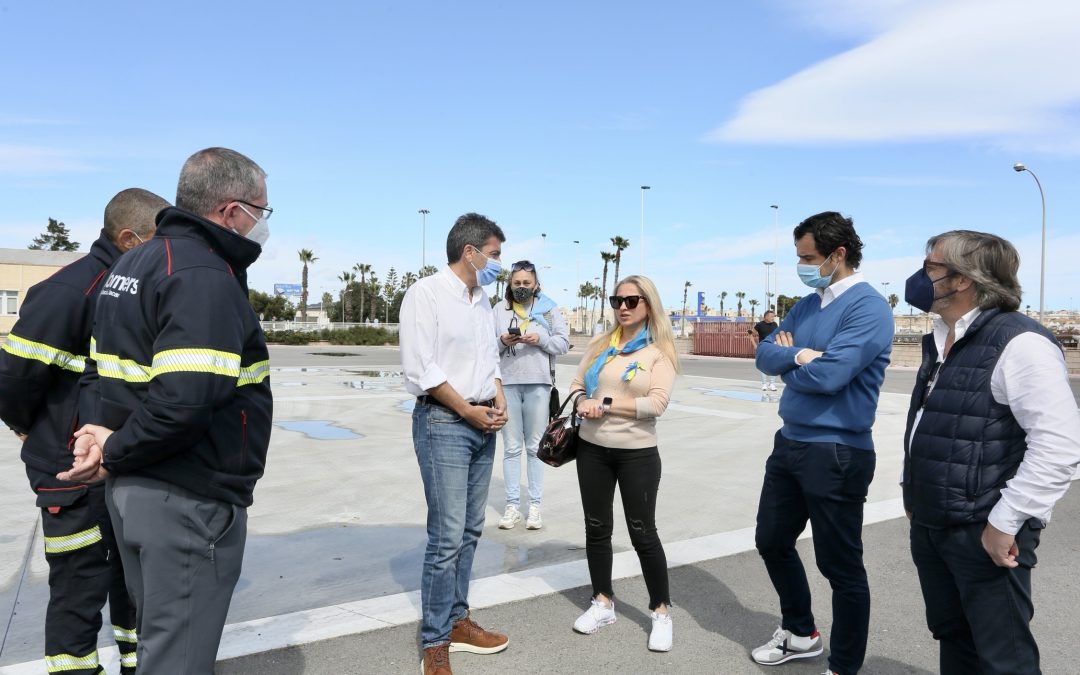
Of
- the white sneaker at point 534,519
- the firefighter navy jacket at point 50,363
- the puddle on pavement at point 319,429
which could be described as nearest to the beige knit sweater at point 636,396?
the white sneaker at point 534,519

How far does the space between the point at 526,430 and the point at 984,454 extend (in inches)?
145

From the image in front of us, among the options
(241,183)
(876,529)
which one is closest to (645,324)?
(241,183)

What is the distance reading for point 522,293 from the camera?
5.83 m

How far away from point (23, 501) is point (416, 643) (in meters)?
4.37

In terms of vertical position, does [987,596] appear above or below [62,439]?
below

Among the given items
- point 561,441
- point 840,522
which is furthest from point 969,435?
point 561,441

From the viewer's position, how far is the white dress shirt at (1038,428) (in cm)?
248

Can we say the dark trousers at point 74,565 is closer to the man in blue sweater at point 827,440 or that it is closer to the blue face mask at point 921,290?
the man in blue sweater at point 827,440

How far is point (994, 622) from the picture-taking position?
2.62 m

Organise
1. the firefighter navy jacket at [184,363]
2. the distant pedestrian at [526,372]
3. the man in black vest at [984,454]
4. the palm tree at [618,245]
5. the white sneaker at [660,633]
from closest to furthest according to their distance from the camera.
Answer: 1. the firefighter navy jacket at [184,363]
2. the man in black vest at [984,454]
3. the white sneaker at [660,633]
4. the distant pedestrian at [526,372]
5. the palm tree at [618,245]

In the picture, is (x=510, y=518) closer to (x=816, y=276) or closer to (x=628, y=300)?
(x=628, y=300)

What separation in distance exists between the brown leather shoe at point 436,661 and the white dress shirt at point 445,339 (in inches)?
44.4

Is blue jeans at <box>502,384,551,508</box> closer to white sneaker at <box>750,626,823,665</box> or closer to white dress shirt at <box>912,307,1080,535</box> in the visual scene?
white sneaker at <box>750,626,823,665</box>

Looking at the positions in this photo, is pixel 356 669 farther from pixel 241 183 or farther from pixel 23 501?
pixel 23 501
